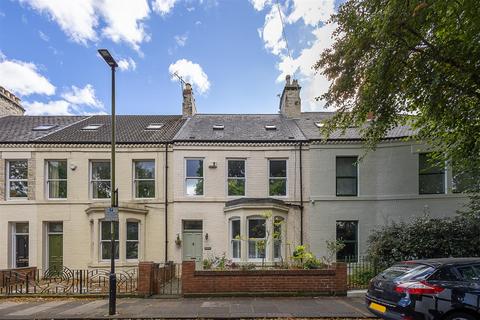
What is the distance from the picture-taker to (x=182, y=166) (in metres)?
16.4

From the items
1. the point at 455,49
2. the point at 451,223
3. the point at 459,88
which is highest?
the point at 455,49

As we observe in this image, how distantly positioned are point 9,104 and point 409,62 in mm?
21515

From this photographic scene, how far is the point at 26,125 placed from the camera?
62.1 feet

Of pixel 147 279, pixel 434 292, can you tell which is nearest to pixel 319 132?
pixel 147 279

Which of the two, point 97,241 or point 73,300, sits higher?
point 97,241

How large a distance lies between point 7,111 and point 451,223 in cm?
2326

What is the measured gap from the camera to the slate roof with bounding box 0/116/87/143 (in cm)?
1711

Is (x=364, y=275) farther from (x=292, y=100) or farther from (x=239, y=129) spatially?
(x=292, y=100)

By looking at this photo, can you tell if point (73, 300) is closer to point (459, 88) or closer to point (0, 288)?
point (0, 288)

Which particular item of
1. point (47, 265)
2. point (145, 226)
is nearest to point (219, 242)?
point (145, 226)

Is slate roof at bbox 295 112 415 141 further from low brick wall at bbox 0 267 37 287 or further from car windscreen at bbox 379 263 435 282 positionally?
low brick wall at bbox 0 267 37 287

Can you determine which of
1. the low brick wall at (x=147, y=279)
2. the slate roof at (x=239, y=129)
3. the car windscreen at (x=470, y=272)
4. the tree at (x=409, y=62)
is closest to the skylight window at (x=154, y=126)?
the slate roof at (x=239, y=129)

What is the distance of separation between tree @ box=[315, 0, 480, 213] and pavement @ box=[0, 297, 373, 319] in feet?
18.1

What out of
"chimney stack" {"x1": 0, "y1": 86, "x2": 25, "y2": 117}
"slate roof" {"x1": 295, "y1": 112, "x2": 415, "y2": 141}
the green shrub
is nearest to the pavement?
the green shrub
